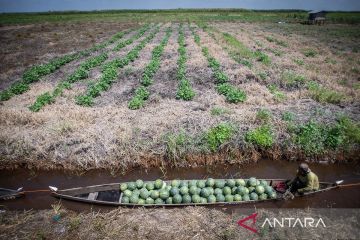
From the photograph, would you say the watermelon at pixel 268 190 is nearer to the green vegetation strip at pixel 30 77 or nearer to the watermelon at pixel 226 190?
the watermelon at pixel 226 190

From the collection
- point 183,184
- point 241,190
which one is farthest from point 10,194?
point 241,190

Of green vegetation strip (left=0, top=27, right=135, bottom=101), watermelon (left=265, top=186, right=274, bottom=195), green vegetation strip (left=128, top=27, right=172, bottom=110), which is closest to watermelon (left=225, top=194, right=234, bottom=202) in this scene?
watermelon (left=265, top=186, right=274, bottom=195)

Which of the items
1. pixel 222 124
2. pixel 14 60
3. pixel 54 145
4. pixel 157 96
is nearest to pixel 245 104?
pixel 222 124

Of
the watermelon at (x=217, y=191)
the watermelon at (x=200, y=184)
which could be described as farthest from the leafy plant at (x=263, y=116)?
the watermelon at (x=200, y=184)

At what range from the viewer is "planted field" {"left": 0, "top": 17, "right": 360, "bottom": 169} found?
428 inches

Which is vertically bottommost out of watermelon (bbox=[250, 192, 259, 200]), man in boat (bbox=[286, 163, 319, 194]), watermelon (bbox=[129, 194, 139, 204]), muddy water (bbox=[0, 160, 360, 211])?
muddy water (bbox=[0, 160, 360, 211])

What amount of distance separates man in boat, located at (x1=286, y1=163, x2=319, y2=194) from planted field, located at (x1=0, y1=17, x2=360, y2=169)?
7.93ft

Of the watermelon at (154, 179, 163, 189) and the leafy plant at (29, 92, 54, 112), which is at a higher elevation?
the leafy plant at (29, 92, 54, 112)

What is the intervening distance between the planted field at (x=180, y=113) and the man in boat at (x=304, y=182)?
242 cm

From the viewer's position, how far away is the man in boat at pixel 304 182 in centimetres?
820

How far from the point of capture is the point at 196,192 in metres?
8.59

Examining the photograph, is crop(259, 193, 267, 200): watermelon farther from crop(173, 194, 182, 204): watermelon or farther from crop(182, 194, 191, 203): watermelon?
crop(173, 194, 182, 204): watermelon

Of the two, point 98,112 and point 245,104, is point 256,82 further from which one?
point 98,112

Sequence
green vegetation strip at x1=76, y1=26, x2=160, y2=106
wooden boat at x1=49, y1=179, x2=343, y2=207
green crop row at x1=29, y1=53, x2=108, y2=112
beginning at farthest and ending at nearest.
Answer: green vegetation strip at x1=76, y1=26, x2=160, y2=106, green crop row at x1=29, y1=53, x2=108, y2=112, wooden boat at x1=49, y1=179, x2=343, y2=207
